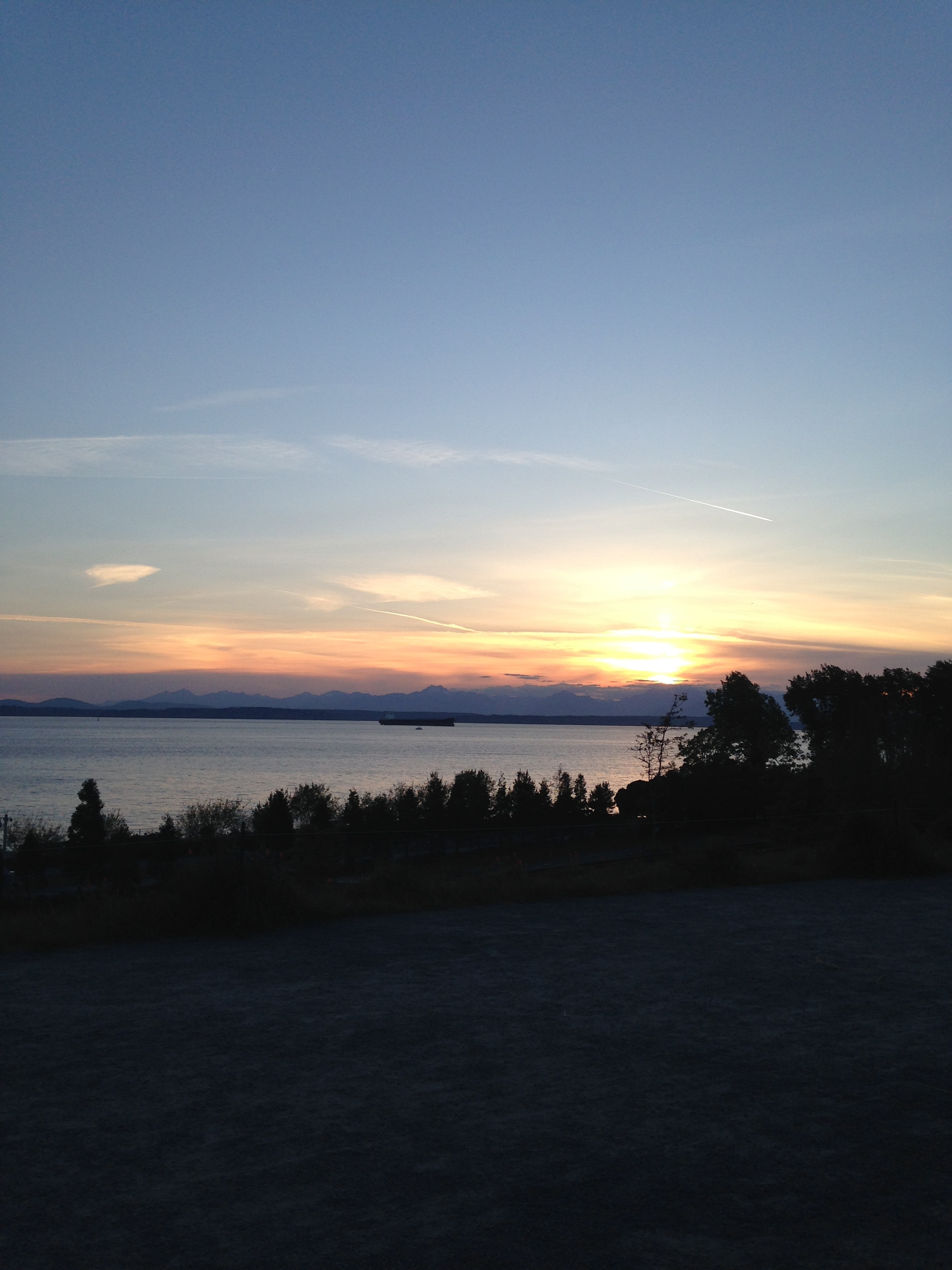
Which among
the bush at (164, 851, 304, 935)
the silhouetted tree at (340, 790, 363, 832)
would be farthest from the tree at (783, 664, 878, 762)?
the bush at (164, 851, 304, 935)

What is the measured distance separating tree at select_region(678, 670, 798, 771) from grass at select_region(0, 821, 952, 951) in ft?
180

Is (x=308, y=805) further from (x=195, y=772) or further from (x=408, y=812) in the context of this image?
(x=195, y=772)

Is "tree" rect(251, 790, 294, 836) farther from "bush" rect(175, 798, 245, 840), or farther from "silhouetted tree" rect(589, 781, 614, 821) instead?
"silhouetted tree" rect(589, 781, 614, 821)

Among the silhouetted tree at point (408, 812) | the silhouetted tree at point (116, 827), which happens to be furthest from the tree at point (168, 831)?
the silhouetted tree at point (408, 812)

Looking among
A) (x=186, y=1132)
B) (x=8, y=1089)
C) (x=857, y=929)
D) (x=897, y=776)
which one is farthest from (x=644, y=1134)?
(x=897, y=776)

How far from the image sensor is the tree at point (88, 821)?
55.0 metres

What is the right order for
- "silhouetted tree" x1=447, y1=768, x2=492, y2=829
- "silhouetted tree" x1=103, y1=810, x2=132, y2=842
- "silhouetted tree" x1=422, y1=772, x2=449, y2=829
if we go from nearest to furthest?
"silhouetted tree" x1=103, y1=810, x2=132, y2=842, "silhouetted tree" x1=422, y1=772, x2=449, y2=829, "silhouetted tree" x1=447, y1=768, x2=492, y2=829

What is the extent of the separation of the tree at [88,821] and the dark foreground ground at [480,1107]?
51081mm

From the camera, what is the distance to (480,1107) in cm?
475

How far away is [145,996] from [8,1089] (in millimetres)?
1923

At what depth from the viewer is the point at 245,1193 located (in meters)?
3.84

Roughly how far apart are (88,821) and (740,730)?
45519 mm

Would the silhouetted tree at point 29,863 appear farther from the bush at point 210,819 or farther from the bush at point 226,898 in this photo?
the bush at point 210,819

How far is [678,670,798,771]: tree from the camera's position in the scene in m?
68.4
